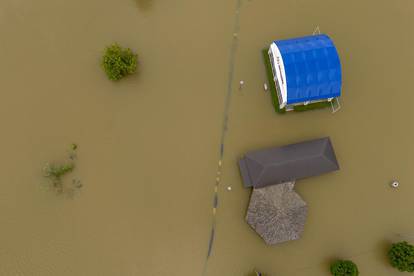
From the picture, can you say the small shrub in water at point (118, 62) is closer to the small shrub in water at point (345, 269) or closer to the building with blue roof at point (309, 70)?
the building with blue roof at point (309, 70)

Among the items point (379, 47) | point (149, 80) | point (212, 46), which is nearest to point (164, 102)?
point (149, 80)

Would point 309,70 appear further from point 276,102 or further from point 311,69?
point 276,102

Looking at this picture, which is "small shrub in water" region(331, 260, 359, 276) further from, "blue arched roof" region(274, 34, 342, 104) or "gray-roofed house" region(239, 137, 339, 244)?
"blue arched roof" region(274, 34, 342, 104)

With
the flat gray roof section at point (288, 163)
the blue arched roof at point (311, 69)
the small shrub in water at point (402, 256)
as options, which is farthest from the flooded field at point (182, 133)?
the blue arched roof at point (311, 69)

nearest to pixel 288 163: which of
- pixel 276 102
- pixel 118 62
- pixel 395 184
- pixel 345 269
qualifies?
pixel 276 102

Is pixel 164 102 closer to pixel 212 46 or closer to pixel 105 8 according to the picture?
pixel 212 46

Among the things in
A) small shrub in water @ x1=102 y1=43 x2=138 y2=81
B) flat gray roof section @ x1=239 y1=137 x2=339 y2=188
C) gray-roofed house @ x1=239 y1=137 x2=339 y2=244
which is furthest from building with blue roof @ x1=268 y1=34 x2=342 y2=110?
small shrub in water @ x1=102 y1=43 x2=138 y2=81

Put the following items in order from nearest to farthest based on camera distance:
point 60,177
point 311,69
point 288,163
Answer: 1. point 311,69
2. point 288,163
3. point 60,177
